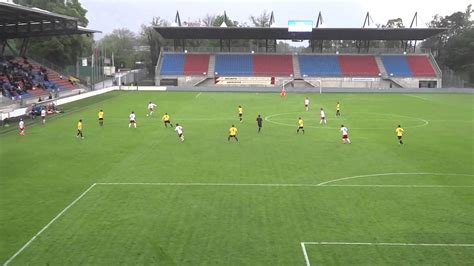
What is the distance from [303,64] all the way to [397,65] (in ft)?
57.9

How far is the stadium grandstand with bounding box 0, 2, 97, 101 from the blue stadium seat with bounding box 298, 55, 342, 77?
1627 inches

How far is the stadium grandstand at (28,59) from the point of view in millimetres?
49537

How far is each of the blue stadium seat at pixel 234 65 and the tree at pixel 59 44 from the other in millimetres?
25046

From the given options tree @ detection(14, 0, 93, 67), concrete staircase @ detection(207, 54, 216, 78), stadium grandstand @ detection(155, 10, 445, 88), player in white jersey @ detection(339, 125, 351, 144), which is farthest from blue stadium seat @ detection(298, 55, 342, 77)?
player in white jersey @ detection(339, 125, 351, 144)

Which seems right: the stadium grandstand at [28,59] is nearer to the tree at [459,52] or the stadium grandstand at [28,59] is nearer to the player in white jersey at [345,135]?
the player in white jersey at [345,135]

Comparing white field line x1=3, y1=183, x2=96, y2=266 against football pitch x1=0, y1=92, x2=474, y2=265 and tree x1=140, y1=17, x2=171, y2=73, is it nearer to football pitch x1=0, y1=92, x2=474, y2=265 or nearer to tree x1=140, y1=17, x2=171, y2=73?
football pitch x1=0, y1=92, x2=474, y2=265

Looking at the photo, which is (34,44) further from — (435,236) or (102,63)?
(435,236)

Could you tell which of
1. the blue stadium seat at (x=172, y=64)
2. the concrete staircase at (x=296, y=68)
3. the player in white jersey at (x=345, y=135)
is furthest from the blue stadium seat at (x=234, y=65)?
the player in white jersey at (x=345, y=135)

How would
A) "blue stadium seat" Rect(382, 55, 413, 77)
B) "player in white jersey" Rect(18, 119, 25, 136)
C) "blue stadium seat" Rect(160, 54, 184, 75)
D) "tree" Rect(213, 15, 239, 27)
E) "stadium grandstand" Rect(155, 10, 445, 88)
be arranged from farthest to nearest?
1. "tree" Rect(213, 15, 239, 27)
2. "blue stadium seat" Rect(160, 54, 184, 75)
3. "blue stadium seat" Rect(382, 55, 413, 77)
4. "stadium grandstand" Rect(155, 10, 445, 88)
5. "player in white jersey" Rect(18, 119, 25, 136)

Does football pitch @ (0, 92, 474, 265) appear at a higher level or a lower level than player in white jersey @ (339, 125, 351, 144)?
lower

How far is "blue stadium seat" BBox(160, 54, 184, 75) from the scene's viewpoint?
283 ft

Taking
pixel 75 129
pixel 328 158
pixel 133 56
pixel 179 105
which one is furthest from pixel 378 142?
pixel 133 56

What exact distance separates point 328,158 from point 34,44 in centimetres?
6682

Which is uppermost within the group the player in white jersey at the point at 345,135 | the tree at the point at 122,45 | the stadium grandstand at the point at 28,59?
the tree at the point at 122,45
